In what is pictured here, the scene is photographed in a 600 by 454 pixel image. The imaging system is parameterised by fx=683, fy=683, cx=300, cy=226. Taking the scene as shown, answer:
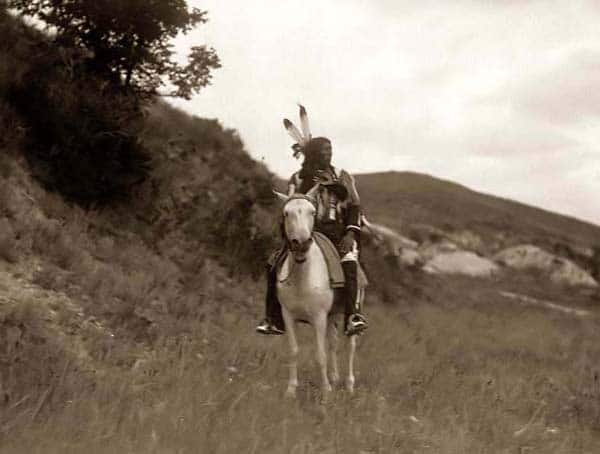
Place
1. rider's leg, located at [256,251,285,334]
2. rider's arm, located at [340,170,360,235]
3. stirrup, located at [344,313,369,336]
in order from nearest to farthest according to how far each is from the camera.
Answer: stirrup, located at [344,313,369,336] → rider's leg, located at [256,251,285,334] → rider's arm, located at [340,170,360,235]

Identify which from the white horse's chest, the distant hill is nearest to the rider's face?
the white horse's chest

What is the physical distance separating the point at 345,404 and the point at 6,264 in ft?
18.6

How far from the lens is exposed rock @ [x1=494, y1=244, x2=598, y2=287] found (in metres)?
42.8

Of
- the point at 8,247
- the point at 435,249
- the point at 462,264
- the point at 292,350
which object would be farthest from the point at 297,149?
the point at 435,249

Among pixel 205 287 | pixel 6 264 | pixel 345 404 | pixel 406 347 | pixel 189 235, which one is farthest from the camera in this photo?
pixel 189 235

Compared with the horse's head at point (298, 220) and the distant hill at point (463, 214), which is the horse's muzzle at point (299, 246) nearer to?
the horse's head at point (298, 220)

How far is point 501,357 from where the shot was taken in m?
13.6

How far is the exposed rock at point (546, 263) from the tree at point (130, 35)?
1282 inches

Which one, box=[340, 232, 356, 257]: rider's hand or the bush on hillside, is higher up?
the bush on hillside

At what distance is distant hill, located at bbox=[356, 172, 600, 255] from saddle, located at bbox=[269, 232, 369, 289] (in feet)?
120

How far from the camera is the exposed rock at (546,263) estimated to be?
4275 cm

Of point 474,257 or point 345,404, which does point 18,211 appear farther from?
point 474,257

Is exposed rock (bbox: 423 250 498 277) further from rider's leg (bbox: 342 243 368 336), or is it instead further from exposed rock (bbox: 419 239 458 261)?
rider's leg (bbox: 342 243 368 336)

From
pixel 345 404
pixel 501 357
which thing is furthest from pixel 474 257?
pixel 345 404
